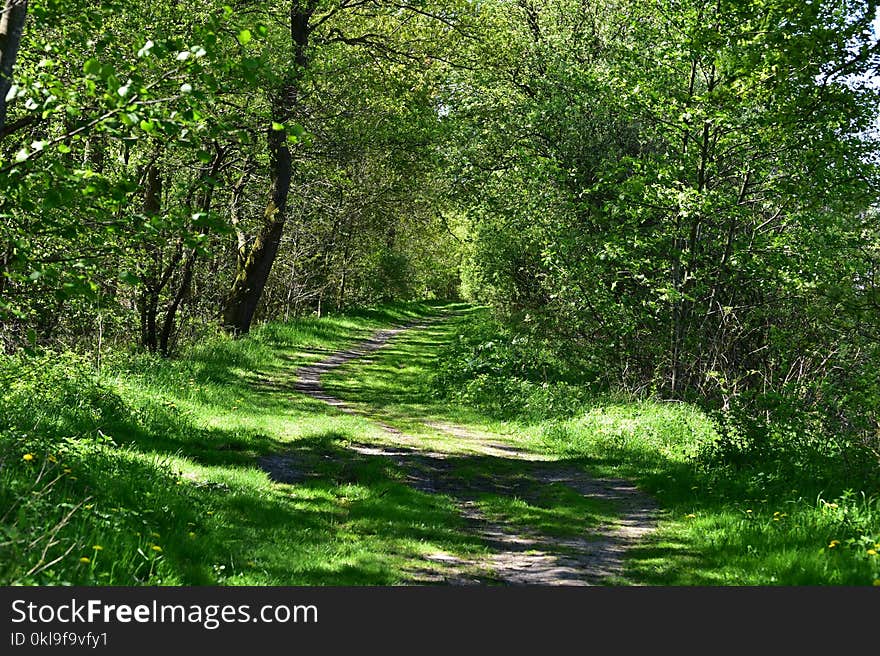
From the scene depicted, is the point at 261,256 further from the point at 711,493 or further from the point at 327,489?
the point at 711,493

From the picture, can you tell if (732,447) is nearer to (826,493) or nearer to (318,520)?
(826,493)

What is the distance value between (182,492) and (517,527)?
3409mm

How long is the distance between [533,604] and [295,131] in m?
3.74

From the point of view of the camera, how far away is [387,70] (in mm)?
19969

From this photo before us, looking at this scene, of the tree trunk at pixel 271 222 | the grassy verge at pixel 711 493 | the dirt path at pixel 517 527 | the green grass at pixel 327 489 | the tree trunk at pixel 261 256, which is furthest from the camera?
the tree trunk at pixel 261 256

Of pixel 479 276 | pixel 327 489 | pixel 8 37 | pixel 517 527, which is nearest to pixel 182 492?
pixel 327 489

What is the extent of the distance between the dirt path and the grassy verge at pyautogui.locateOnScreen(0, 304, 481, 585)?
296 mm

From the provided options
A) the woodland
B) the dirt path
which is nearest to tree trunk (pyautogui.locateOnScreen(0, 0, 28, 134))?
the woodland

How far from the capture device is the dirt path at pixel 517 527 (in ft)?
21.2

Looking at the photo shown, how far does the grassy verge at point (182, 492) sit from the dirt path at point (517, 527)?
0.30m

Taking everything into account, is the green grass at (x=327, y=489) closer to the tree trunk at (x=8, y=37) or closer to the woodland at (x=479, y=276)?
the woodland at (x=479, y=276)

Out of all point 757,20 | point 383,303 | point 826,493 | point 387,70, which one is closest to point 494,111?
point 387,70

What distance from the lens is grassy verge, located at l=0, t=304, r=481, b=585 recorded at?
203 inches

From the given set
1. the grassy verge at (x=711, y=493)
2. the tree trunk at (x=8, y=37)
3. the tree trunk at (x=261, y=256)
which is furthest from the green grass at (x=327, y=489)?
the tree trunk at (x=261, y=256)
